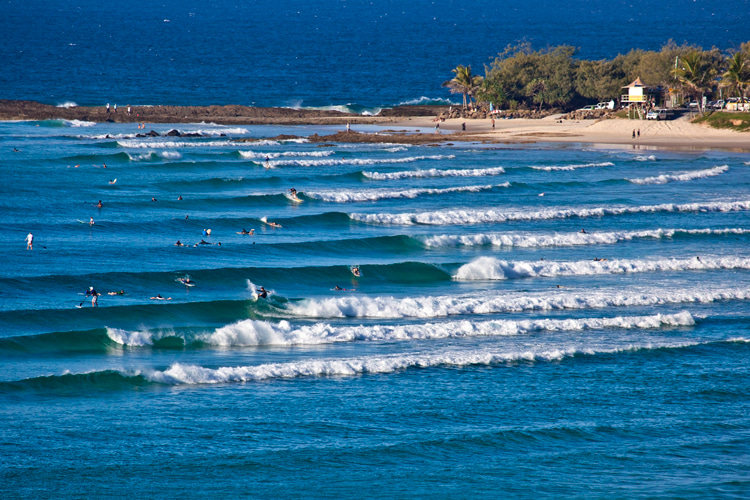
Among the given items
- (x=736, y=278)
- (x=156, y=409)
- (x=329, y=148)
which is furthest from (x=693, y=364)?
(x=329, y=148)

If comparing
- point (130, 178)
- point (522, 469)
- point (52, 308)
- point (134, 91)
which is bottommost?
point (522, 469)

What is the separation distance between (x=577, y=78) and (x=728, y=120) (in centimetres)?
1681

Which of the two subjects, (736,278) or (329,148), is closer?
(736,278)

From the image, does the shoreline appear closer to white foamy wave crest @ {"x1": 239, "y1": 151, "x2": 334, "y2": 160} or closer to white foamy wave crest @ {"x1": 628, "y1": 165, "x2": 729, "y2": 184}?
white foamy wave crest @ {"x1": 239, "y1": 151, "x2": 334, "y2": 160}

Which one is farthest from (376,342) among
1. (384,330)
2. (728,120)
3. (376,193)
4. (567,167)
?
(728,120)

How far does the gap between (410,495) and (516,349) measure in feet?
25.7

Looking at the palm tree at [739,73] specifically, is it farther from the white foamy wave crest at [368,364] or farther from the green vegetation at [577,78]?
the white foamy wave crest at [368,364]

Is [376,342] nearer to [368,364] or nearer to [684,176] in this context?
[368,364]

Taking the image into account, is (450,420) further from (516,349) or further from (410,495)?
(516,349)

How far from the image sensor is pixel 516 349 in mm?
20016

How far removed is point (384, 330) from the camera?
21359mm

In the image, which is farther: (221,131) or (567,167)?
(221,131)

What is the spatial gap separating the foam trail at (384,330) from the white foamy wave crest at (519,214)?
47.0ft

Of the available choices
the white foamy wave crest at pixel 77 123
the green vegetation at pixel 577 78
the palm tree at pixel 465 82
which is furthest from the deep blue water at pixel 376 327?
the palm tree at pixel 465 82
